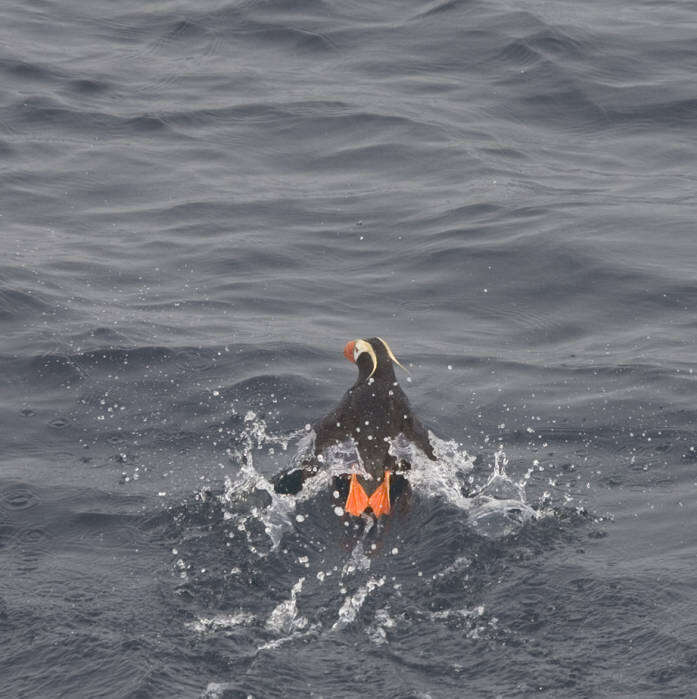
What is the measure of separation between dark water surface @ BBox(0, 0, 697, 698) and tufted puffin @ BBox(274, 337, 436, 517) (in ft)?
0.64

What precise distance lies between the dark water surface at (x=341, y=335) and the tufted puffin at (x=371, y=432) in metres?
0.19

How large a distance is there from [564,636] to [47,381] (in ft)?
18.6

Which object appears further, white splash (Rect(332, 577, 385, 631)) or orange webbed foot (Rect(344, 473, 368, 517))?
orange webbed foot (Rect(344, 473, 368, 517))

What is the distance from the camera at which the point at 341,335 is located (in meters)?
13.3

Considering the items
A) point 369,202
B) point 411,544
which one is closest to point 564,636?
point 411,544

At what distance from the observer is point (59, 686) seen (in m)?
7.86

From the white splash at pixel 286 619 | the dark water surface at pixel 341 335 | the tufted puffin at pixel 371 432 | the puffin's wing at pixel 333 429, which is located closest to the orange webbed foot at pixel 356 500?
the tufted puffin at pixel 371 432

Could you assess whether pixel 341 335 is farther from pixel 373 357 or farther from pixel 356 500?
pixel 356 500

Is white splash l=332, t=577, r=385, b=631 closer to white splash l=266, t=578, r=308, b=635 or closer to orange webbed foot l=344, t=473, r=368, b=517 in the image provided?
white splash l=266, t=578, r=308, b=635

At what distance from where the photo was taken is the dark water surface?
27.4ft

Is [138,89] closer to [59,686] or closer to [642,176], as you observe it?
[642,176]

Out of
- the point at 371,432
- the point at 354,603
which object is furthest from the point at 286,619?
the point at 371,432

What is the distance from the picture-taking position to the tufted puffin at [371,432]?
995 centimetres

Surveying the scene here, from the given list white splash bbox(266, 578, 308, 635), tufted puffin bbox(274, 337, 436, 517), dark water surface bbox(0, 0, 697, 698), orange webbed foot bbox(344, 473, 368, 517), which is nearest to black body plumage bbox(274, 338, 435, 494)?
tufted puffin bbox(274, 337, 436, 517)
